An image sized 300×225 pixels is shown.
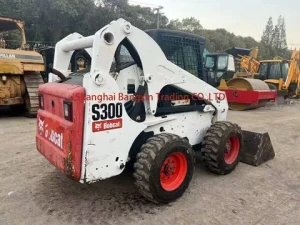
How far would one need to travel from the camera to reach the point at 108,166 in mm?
2762

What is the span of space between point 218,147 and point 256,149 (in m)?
1.09

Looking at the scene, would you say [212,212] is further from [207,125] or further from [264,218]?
[207,125]

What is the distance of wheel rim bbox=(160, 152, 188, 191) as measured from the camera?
3.17 metres

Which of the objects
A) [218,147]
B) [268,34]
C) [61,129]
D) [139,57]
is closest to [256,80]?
[218,147]

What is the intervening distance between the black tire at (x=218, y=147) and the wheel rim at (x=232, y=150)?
0.02 meters

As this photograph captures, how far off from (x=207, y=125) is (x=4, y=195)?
277 centimetres

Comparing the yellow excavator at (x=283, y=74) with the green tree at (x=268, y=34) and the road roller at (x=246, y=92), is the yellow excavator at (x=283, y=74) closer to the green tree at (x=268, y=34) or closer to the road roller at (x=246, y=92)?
the road roller at (x=246, y=92)

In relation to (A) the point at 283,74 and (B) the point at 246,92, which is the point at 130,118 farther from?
(A) the point at 283,74

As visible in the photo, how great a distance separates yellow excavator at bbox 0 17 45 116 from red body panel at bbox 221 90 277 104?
23.0 ft

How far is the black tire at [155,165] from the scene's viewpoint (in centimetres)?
285

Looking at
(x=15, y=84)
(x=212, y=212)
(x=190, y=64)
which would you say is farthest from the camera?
(x=15, y=84)

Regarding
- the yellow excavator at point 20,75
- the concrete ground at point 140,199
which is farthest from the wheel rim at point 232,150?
the yellow excavator at point 20,75

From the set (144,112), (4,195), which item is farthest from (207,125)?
(4,195)

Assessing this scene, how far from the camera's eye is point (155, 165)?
287 centimetres
